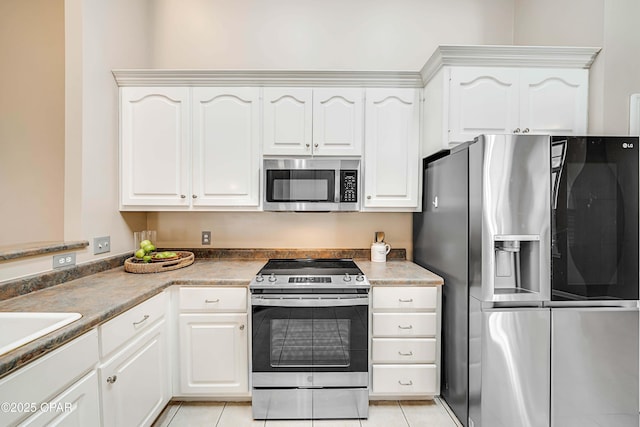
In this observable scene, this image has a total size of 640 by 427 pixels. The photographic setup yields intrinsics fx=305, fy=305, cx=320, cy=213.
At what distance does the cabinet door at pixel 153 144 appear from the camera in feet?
7.48

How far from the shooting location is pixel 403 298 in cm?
197

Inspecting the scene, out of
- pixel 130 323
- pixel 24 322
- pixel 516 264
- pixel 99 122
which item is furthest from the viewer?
pixel 99 122

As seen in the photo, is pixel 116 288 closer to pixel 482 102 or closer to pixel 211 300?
pixel 211 300

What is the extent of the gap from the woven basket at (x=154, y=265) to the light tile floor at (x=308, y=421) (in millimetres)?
900

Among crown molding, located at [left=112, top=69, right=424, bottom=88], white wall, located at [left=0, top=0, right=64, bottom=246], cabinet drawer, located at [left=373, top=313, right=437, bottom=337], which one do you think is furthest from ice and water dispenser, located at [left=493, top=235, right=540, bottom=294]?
white wall, located at [left=0, top=0, right=64, bottom=246]

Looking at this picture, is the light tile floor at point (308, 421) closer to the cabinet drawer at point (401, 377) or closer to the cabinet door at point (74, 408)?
the cabinet drawer at point (401, 377)

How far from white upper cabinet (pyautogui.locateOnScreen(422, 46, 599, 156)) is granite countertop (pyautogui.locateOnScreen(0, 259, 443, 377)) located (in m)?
0.97

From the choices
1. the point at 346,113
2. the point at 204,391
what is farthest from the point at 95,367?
the point at 346,113

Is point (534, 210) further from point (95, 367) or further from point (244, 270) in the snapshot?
point (95, 367)

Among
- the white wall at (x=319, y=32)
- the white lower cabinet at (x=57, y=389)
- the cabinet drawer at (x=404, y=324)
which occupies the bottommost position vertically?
the cabinet drawer at (x=404, y=324)

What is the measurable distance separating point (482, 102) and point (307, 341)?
6.27 feet

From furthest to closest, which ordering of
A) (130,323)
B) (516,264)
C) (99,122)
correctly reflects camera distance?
(99,122), (516,264), (130,323)

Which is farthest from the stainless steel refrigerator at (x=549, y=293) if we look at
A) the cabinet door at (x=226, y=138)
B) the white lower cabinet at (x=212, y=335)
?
the cabinet door at (x=226, y=138)

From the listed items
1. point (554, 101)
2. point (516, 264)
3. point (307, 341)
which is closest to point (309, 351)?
point (307, 341)
